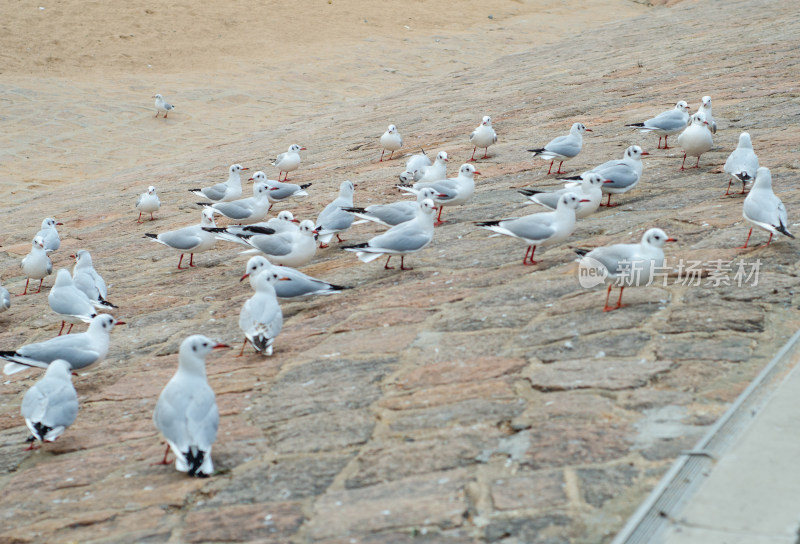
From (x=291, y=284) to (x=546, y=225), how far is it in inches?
64.5

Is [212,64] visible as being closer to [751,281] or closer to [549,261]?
[549,261]

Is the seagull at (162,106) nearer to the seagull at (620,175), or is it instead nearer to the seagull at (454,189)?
the seagull at (454,189)

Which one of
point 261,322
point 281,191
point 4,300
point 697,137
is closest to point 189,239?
point 281,191

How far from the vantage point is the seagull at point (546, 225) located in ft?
17.5

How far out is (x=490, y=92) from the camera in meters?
12.5

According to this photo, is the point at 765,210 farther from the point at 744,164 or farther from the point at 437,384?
the point at 437,384

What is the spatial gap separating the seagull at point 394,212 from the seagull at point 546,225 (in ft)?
3.10

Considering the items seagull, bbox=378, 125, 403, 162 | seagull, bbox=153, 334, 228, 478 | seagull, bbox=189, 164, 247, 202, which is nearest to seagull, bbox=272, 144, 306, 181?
seagull, bbox=378, 125, 403, 162

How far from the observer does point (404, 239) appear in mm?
5621

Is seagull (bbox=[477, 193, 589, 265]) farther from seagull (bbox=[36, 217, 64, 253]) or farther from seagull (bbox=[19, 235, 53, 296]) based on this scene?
A: seagull (bbox=[36, 217, 64, 253])

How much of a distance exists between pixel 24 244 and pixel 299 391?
5571 mm

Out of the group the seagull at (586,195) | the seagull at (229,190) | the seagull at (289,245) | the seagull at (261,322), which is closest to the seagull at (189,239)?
the seagull at (289,245)

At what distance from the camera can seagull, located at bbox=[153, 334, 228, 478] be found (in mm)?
3467

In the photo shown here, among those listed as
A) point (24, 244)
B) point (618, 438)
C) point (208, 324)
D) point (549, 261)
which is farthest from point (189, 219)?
point (618, 438)
